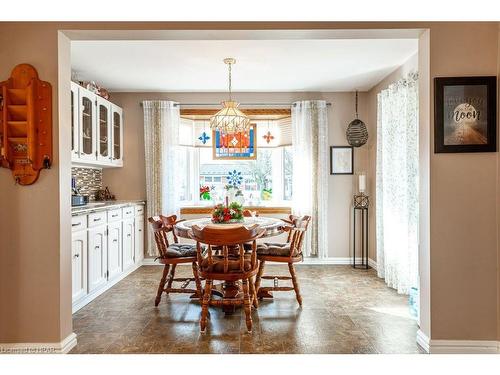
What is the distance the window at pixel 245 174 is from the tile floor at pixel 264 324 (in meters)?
1.84

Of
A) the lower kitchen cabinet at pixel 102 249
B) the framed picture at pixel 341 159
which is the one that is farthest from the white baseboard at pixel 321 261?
the framed picture at pixel 341 159

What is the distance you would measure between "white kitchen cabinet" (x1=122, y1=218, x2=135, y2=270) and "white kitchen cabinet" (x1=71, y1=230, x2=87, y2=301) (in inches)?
40.6

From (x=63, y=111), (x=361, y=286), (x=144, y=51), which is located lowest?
(x=361, y=286)

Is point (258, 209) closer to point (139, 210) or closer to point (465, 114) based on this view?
point (139, 210)

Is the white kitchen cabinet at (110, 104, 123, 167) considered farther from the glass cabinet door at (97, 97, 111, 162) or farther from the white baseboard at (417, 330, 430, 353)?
the white baseboard at (417, 330, 430, 353)

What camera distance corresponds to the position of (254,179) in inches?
218

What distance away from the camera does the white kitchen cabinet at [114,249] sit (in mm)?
3897

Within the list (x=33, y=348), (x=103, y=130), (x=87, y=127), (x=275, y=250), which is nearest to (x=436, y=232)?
(x=275, y=250)

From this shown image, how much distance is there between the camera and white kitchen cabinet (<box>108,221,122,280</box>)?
153 inches

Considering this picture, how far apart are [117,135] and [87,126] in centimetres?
95

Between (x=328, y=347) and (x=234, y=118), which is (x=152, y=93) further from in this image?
(x=328, y=347)

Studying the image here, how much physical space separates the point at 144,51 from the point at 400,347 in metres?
3.42

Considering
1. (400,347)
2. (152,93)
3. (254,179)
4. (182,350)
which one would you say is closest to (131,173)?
(152,93)

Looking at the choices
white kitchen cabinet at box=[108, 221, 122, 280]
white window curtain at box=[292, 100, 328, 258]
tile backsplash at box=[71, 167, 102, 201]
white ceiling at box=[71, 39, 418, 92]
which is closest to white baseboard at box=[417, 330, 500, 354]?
white ceiling at box=[71, 39, 418, 92]
